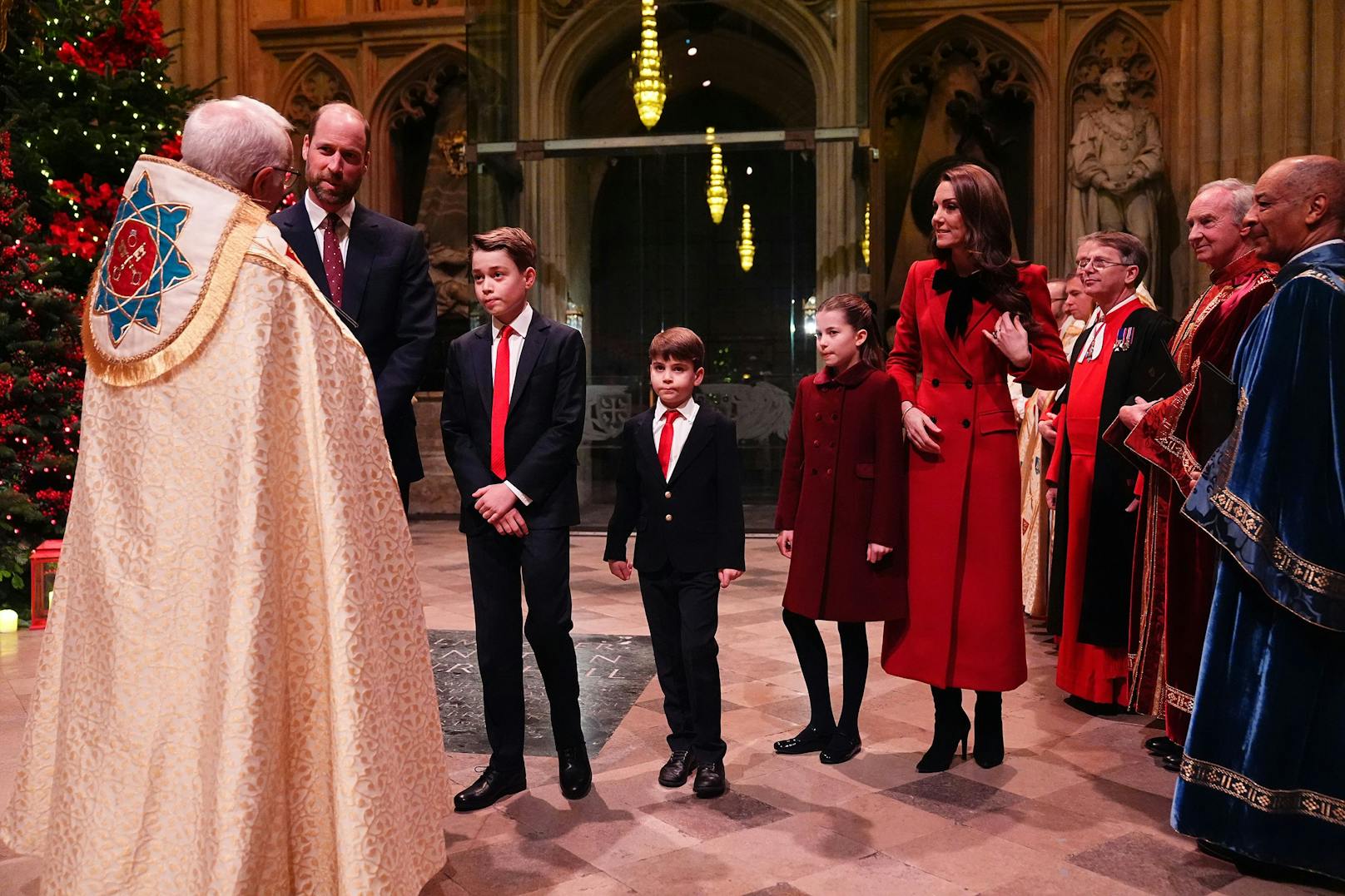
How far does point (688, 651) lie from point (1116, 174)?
32.4 ft

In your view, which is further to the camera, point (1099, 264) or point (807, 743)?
point (1099, 264)

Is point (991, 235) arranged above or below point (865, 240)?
below

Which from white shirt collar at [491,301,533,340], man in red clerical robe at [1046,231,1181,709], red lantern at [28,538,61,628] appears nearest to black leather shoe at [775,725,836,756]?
man in red clerical robe at [1046,231,1181,709]

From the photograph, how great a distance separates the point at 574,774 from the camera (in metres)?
3.44

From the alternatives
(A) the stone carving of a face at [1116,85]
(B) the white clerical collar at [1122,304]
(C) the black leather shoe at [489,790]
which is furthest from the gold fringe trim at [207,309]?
(A) the stone carving of a face at [1116,85]

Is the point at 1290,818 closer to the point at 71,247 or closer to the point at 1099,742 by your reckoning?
the point at 1099,742

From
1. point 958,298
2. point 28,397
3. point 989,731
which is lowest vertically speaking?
point 989,731

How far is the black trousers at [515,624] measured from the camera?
332 centimetres

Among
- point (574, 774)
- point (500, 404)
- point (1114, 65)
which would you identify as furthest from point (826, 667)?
point (1114, 65)

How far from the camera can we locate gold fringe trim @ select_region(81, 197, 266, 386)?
2.20 metres

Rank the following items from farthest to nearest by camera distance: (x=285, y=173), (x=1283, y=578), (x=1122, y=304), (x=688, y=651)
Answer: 1. (x=1122, y=304)
2. (x=688, y=651)
3. (x=1283, y=578)
4. (x=285, y=173)

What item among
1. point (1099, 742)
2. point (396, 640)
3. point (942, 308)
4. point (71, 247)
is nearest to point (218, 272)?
point (396, 640)

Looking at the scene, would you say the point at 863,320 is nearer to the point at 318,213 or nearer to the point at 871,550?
the point at 871,550

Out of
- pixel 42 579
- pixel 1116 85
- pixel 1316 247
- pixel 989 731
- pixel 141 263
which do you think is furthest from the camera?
pixel 1116 85
